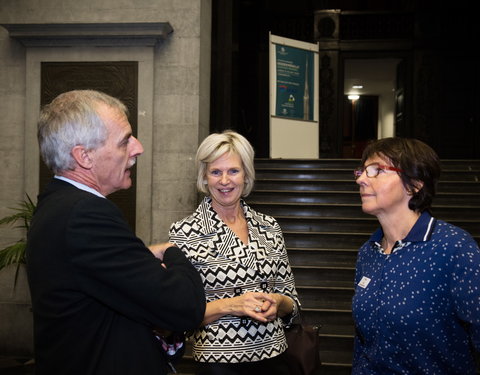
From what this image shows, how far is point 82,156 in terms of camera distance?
1.48m

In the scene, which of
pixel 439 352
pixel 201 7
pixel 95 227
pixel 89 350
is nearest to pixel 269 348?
pixel 439 352

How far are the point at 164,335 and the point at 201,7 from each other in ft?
16.6

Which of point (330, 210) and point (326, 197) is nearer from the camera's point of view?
point (330, 210)

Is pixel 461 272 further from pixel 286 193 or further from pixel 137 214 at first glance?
pixel 286 193

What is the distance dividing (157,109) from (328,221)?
8.07 feet

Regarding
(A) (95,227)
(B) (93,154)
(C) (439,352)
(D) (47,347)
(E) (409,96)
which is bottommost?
(C) (439,352)

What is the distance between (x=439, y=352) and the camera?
70.3 inches

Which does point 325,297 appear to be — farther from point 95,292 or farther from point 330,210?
point 95,292

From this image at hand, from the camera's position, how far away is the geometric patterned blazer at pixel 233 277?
220 cm

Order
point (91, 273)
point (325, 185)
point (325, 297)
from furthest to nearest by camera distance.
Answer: point (325, 185), point (325, 297), point (91, 273)

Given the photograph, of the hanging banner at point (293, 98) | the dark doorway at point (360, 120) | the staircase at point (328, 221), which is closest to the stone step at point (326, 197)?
the staircase at point (328, 221)

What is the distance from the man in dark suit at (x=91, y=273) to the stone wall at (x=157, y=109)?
4.43 meters

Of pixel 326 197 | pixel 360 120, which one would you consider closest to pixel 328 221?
pixel 326 197

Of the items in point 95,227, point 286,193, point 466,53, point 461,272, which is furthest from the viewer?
point 466,53
